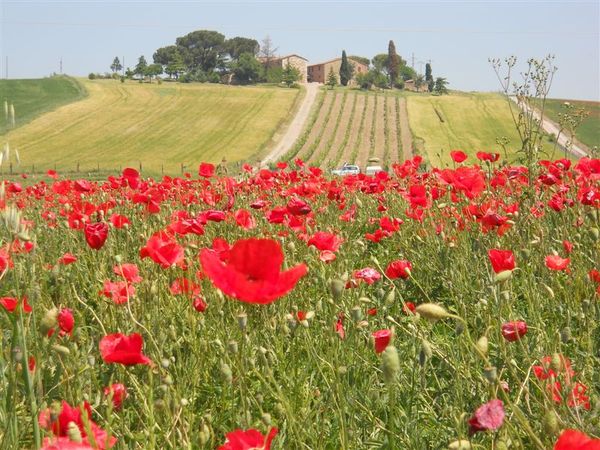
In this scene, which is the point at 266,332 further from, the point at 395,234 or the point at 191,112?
the point at 191,112

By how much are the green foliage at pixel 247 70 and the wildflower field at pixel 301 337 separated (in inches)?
3908

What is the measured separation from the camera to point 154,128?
168 feet

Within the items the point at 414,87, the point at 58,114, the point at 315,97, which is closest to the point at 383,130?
the point at 315,97

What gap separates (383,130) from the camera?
5194cm

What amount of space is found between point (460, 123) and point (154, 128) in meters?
24.2

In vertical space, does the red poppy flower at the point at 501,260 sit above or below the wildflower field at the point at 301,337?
above

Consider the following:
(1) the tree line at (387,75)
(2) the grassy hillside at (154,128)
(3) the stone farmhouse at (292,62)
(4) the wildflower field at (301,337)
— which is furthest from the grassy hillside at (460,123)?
(3) the stone farmhouse at (292,62)

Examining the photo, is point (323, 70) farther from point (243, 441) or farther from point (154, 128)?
point (243, 441)

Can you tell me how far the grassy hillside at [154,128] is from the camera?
139 feet

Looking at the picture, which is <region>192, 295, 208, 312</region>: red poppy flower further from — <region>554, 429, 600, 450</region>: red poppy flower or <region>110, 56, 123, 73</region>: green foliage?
<region>110, 56, 123, 73</region>: green foliage

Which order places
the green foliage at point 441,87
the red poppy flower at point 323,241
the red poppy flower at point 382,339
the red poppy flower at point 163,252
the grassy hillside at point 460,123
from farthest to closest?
1. the green foliage at point 441,87
2. the grassy hillside at point 460,123
3. the red poppy flower at point 323,241
4. the red poppy flower at point 163,252
5. the red poppy flower at point 382,339

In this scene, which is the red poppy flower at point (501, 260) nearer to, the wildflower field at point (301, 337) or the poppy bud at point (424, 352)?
the wildflower field at point (301, 337)

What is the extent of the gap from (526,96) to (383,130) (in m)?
48.3

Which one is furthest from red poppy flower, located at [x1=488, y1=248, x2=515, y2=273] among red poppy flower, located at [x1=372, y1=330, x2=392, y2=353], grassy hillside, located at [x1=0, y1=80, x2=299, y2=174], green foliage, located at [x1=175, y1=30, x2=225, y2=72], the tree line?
green foliage, located at [x1=175, y1=30, x2=225, y2=72]
